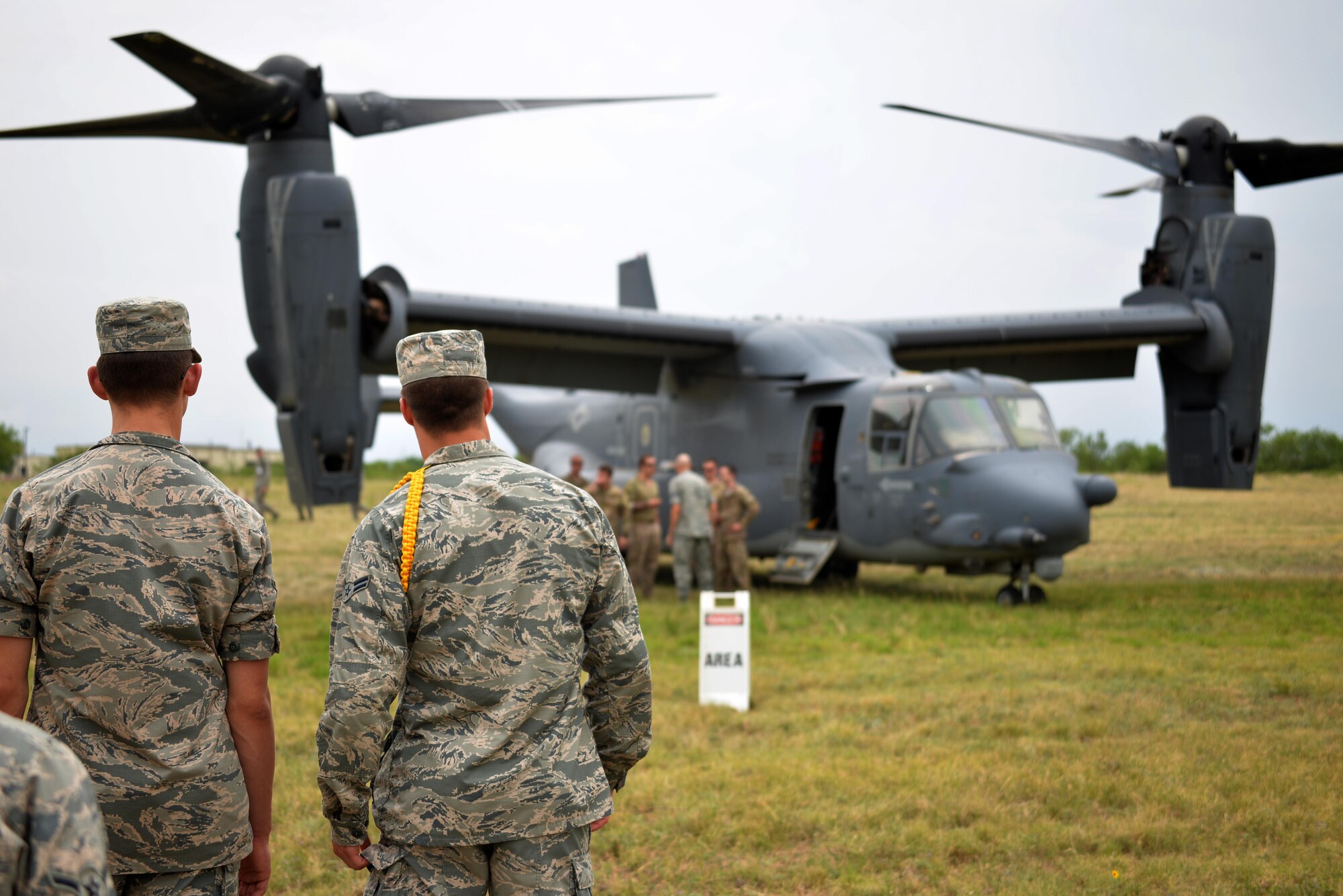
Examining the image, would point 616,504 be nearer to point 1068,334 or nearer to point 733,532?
point 733,532

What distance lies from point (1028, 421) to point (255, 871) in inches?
400

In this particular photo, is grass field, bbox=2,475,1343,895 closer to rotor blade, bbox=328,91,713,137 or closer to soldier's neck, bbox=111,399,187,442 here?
soldier's neck, bbox=111,399,187,442

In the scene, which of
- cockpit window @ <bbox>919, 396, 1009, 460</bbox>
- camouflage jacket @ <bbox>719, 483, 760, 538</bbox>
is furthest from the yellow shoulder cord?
camouflage jacket @ <bbox>719, 483, 760, 538</bbox>

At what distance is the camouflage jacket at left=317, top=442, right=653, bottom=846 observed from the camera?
2344 mm

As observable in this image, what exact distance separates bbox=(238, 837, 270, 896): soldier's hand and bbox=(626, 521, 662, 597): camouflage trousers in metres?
9.85

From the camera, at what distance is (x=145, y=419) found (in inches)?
99.0

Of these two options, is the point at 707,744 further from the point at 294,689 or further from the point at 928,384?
the point at 928,384

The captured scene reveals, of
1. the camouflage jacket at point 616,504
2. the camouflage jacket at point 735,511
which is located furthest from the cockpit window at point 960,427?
Result: the camouflage jacket at point 616,504

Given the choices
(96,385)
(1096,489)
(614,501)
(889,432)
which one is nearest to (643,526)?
(614,501)

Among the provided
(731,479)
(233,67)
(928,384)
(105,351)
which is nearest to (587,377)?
(731,479)

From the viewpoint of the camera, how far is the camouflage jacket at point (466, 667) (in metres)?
2.34

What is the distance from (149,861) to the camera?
2.33m

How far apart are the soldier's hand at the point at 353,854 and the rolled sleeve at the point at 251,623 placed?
→ 1.47 feet

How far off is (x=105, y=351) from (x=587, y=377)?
11.6 meters
